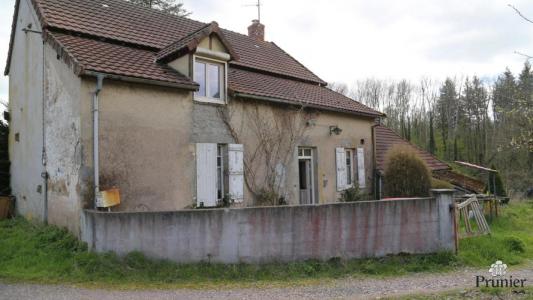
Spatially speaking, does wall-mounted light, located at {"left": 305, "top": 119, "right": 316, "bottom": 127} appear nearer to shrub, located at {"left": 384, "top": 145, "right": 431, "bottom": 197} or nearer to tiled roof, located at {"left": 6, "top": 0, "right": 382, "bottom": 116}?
tiled roof, located at {"left": 6, "top": 0, "right": 382, "bottom": 116}

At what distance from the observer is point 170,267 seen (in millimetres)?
7023

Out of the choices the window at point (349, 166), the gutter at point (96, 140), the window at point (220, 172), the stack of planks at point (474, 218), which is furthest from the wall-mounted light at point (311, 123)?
the gutter at point (96, 140)

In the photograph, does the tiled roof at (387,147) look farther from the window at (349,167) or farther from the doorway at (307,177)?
the doorway at (307,177)

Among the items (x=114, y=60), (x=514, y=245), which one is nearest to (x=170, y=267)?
(x=114, y=60)

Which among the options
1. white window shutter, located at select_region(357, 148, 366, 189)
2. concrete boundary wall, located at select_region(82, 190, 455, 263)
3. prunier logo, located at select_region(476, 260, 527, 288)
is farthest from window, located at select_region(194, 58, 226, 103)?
prunier logo, located at select_region(476, 260, 527, 288)

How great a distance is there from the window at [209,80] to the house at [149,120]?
3 cm

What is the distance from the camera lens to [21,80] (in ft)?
39.7

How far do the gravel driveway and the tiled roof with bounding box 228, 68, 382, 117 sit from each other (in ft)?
20.9

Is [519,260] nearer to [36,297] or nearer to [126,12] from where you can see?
[36,297]

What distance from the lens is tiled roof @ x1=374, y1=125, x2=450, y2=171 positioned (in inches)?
660

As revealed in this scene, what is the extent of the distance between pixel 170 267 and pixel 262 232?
1760mm

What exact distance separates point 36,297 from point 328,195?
9.96m

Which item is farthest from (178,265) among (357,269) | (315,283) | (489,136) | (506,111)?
(489,136)

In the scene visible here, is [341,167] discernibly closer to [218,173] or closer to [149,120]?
[218,173]
